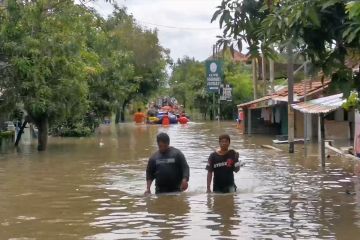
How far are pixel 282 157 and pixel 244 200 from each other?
10.7 meters

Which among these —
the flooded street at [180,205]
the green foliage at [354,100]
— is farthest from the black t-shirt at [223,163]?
the green foliage at [354,100]

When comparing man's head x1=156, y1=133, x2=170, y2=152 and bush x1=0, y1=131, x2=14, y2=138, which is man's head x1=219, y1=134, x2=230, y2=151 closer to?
man's head x1=156, y1=133, x2=170, y2=152

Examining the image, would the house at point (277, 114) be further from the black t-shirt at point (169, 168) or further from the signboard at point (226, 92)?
the signboard at point (226, 92)

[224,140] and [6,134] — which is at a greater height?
[224,140]

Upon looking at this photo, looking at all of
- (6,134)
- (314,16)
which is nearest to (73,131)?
(6,134)

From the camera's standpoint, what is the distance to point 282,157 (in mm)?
22125

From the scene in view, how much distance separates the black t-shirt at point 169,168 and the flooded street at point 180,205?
1.27 ft

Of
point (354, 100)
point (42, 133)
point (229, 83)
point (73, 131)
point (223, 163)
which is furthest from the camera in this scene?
point (229, 83)

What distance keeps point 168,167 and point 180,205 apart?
87 cm

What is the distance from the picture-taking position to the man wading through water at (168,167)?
10.5 m

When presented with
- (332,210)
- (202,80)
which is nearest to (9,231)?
(332,210)

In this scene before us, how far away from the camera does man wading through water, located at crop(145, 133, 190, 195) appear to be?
34.3ft

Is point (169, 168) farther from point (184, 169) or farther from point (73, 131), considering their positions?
point (73, 131)

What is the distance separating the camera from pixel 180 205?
432 inches
